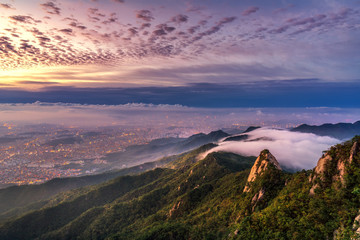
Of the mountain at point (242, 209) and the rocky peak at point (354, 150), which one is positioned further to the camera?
the rocky peak at point (354, 150)

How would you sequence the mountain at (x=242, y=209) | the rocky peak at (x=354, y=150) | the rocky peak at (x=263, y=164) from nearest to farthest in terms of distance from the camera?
the mountain at (x=242, y=209) → the rocky peak at (x=354, y=150) → the rocky peak at (x=263, y=164)

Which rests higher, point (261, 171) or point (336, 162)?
point (336, 162)

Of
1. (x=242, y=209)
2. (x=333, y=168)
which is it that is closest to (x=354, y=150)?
(x=333, y=168)

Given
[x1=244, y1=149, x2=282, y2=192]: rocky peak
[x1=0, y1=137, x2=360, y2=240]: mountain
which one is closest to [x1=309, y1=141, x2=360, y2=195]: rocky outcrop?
[x1=0, y1=137, x2=360, y2=240]: mountain

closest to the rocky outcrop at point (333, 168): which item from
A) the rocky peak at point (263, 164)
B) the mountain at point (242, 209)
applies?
the mountain at point (242, 209)

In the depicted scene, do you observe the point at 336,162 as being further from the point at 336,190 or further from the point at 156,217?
the point at 156,217

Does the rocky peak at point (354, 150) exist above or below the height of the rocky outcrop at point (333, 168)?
above

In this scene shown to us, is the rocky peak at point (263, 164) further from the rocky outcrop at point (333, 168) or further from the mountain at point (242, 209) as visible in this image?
the rocky outcrop at point (333, 168)

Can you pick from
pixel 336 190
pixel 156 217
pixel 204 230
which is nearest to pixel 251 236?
pixel 336 190

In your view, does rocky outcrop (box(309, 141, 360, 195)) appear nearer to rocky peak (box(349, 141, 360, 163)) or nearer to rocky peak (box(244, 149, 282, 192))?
rocky peak (box(349, 141, 360, 163))
